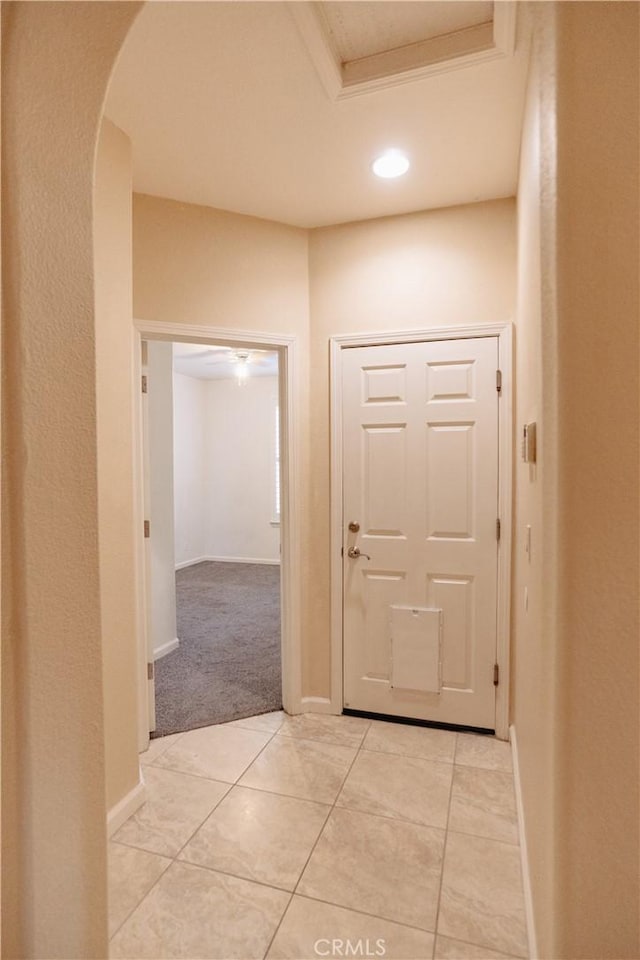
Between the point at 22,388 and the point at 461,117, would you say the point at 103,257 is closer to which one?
the point at 22,388

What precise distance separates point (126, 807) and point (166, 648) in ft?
6.23

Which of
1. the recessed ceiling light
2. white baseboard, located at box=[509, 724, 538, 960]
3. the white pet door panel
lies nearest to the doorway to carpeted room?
the white pet door panel

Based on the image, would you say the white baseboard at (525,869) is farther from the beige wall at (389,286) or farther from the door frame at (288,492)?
the door frame at (288,492)

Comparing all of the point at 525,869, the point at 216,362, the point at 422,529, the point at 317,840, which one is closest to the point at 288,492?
the point at 422,529

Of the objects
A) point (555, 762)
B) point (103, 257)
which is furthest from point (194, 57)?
point (555, 762)

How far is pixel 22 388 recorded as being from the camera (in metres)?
0.84

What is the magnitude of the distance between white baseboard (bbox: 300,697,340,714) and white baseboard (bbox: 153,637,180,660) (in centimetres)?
140

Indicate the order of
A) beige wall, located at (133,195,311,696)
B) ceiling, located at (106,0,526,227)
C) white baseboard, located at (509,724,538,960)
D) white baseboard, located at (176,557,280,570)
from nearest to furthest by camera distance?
1. white baseboard, located at (509,724,538,960)
2. ceiling, located at (106,0,526,227)
3. beige wall, located at (133,195,311,696)
4. white baseboard, located at (176,557,280,570)

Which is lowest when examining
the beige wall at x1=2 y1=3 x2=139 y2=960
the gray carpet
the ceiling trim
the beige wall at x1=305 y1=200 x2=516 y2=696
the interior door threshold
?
the gray carpet

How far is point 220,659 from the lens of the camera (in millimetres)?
3713

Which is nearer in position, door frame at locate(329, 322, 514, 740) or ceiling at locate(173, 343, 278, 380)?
door frame at locate(329, 322, 514, 740)

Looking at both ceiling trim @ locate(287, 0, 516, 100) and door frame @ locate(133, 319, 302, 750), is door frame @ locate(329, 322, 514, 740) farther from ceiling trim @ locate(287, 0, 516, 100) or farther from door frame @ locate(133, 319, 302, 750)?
ceiling trim @ locate(287, 0, 516, 100)

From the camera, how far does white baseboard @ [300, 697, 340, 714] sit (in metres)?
2.86

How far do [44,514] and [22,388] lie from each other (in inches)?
8.6
